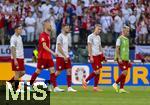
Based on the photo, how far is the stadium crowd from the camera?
99.3ft

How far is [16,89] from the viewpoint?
16891 mm

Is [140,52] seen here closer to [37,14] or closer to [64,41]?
[37,14]

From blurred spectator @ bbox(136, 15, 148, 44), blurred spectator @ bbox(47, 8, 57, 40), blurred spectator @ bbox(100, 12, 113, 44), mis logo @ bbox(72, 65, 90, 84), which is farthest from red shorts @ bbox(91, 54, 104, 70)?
blurred spectator @ bbox(136, 15, 148, 44)

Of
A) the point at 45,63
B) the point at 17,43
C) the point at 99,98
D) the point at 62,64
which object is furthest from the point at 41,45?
the point at 99,98

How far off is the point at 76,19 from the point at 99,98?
1174cm

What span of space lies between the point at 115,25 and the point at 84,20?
1.48 m

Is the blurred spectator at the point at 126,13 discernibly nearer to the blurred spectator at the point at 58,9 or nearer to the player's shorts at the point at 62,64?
the blurred spectator at the point at 58,9

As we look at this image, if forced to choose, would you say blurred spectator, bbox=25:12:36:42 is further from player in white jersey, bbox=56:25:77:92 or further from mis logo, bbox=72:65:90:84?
player in white jersey, bbox=56:25:77:92

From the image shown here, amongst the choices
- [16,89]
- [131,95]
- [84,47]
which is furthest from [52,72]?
[84,47]

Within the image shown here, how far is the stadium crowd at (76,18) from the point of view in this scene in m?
30.3

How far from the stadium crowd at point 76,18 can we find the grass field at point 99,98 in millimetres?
9004

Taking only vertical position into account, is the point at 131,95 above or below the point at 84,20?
below

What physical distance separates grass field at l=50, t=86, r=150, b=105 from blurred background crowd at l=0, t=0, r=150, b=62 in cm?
899

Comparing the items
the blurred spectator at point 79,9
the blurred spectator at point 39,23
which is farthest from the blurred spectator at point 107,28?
the blurred spectator at point 39,23
